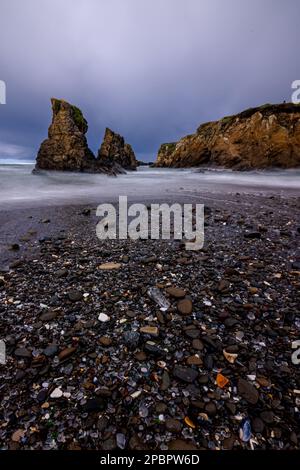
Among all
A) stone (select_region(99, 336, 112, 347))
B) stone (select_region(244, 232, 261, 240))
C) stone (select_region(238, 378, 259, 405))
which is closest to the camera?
stone (select_region(238, 378, 259, 405))

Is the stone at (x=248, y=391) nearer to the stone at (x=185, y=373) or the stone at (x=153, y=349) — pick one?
the stone at (x=185, y=373)

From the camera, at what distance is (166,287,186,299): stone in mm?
2773

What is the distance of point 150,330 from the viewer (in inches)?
88.4

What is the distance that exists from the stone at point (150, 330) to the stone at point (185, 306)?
15.5 inches

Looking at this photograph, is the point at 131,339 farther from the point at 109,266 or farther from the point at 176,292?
the point at 109,266

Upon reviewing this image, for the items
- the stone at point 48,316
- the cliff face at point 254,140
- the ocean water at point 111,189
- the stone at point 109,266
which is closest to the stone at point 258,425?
the stone at point 48,316

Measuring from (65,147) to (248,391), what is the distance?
144 ft

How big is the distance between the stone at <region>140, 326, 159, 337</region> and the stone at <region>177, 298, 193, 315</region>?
1.29 feet

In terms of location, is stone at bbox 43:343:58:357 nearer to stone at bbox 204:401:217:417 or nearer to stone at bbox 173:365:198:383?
stone at bbox 173:365:198:383

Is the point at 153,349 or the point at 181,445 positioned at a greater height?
the point at 153,349

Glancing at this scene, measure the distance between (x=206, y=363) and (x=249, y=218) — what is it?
5658mm

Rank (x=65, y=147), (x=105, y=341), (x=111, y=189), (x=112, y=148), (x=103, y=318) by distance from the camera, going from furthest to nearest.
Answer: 1. (x=112, y=148)
2. (x=65, y=147)
3. (x=111, y=189)
4. (x=103, y=318)
5. (x=105, y=341)

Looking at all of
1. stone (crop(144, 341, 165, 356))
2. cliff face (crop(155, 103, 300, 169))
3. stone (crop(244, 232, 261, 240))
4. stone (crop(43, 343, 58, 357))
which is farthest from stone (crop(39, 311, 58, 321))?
cliff face (crop(155, 103, 300, 169))

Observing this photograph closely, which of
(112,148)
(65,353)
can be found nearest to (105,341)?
(65,353)
